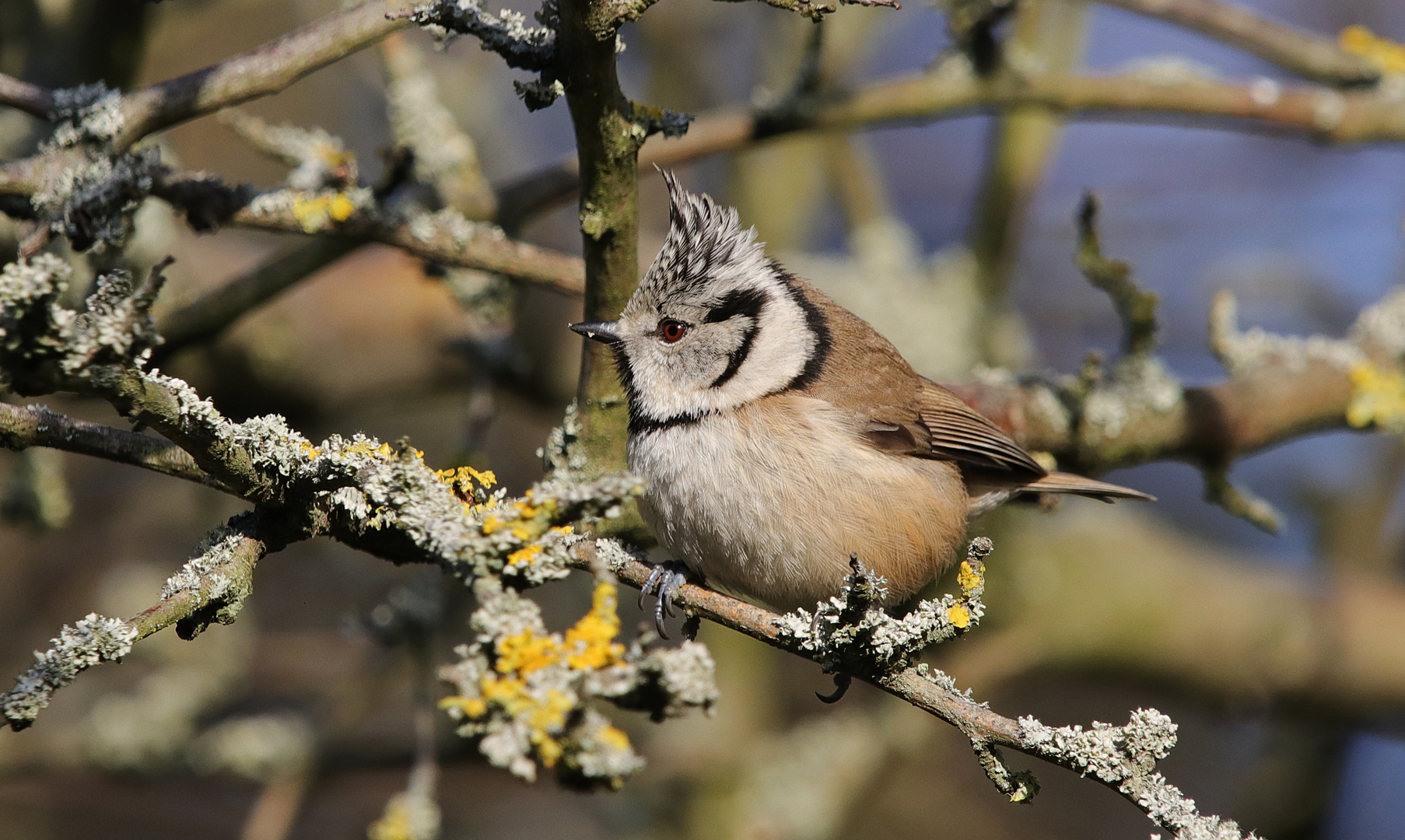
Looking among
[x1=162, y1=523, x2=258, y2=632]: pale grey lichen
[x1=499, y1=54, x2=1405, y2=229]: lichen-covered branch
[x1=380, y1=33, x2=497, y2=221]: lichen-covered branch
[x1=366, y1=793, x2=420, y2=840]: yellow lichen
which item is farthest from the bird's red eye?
[x1=162, y1=523, x2=258, y2=632]: pale grey lichen

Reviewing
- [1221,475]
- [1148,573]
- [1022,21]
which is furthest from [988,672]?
[1022,21]

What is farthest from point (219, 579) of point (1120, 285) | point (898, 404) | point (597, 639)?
point (1120, 285)

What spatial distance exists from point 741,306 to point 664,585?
2.97 ft

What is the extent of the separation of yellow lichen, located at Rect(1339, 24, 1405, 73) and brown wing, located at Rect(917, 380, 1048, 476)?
259cm

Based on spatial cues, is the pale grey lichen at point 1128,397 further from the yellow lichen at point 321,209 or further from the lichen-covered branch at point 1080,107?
the yellow lichen at point 321,209

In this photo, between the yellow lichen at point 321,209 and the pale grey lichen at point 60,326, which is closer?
the pale grey lichen at point 60,326

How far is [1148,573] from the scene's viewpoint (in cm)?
518

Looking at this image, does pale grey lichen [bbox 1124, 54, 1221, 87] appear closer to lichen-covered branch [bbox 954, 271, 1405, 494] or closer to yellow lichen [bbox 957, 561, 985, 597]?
lichen-covered branch [bbox 954, 271, 1405, 494]

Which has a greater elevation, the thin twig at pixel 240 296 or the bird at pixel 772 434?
the thin twig at pixel 240 296

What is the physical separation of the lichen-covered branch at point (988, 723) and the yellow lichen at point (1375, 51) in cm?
386

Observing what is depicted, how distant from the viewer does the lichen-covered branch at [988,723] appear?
1788 millimetres

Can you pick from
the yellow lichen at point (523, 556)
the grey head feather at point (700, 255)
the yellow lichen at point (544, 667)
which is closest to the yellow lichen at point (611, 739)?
the yellow lichen at point (544, 667)

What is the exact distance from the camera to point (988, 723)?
1855mm

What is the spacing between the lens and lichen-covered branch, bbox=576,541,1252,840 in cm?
179
